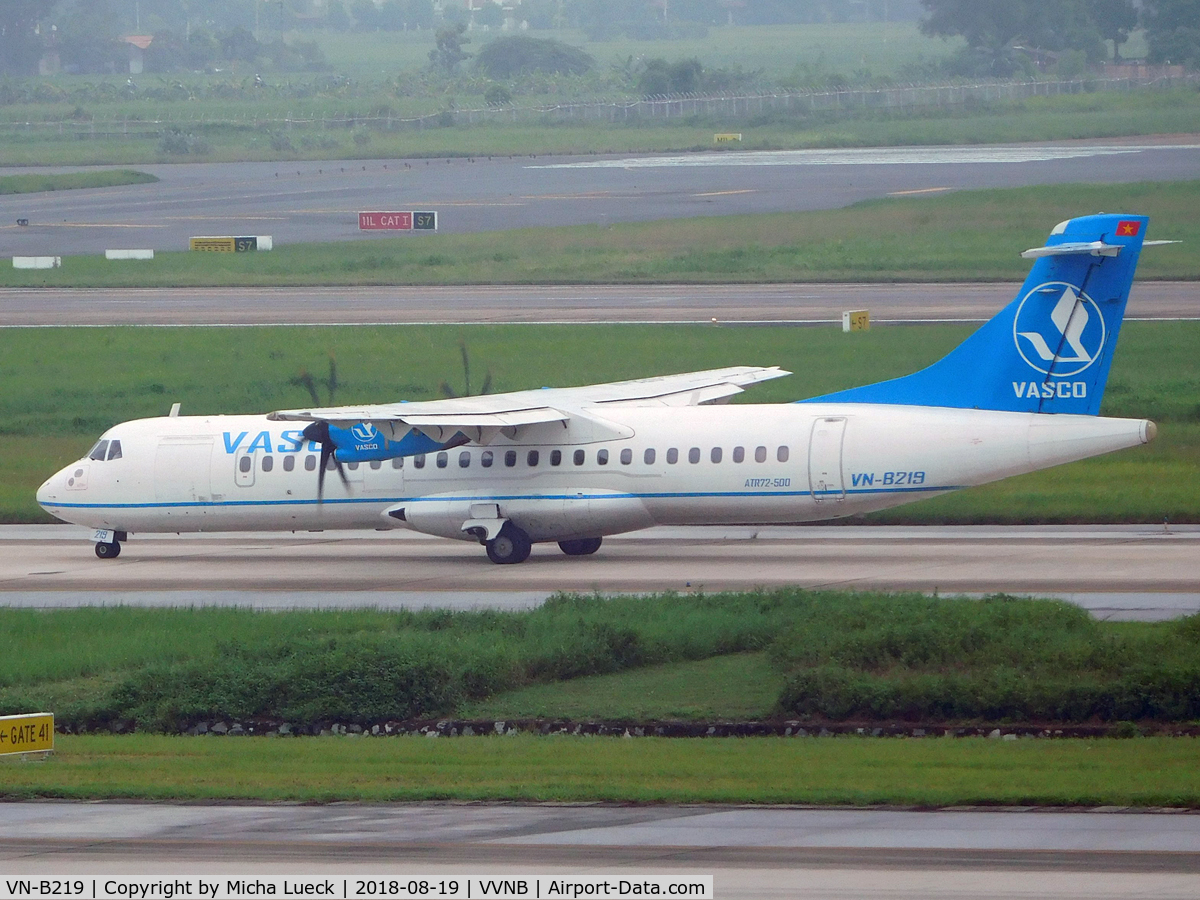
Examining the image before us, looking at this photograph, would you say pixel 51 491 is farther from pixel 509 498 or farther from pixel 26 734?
pixel 26 734

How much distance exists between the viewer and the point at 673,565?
3195 cm

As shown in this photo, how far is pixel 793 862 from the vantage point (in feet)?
45.5

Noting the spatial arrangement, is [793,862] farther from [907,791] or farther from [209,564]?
[209,564]

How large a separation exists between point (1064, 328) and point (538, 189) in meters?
63.7

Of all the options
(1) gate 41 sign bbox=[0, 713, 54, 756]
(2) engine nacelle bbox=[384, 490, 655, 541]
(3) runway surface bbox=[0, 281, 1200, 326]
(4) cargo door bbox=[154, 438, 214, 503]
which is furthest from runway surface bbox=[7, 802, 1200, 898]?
(3) runway surface bbox=[0, 281, 1200, 326]

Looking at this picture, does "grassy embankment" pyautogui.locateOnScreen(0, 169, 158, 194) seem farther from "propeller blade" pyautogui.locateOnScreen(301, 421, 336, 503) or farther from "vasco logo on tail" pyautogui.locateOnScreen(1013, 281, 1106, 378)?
"vasco logo on tail" pyautogui.locateOnScreen(1013, 281, 1106, 378)

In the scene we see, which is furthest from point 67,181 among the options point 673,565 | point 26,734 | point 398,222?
point 26,734

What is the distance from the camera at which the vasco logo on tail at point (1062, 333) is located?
29.5 meters

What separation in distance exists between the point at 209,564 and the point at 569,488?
786 centimetres

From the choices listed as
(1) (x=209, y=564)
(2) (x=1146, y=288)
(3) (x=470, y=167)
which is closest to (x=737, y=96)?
(3) (x=470, y=167)

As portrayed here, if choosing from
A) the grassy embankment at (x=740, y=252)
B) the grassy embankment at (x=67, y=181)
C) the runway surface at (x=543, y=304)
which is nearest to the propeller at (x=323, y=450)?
the runway surface at (x=543, y=304)

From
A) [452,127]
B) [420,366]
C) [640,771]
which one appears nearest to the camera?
[640,771]

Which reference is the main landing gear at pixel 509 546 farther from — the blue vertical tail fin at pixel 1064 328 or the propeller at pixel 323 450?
the blue vertical tail fin at pixel 1064 328

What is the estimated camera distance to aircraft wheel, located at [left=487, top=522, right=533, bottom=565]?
3241 cm
